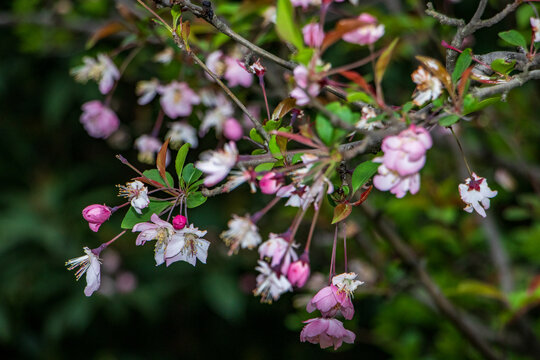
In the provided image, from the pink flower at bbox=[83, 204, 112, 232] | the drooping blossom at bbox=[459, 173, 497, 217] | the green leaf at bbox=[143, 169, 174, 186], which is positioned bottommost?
the pink flower at bbox=[83, 204, 112, 232]

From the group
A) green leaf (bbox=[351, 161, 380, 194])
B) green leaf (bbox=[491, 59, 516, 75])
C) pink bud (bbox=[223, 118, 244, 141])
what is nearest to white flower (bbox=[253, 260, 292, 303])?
green leaf (bbox=[351, 161, 380, 194])

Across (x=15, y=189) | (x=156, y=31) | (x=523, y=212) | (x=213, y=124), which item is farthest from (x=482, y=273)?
(x=15, y=189)

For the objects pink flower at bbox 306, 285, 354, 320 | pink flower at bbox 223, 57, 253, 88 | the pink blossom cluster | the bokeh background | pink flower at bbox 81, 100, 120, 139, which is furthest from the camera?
the bokeh background

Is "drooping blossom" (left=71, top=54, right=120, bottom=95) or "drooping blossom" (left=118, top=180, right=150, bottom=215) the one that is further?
"drooping blossom" (left=71, top=54, right=120, bottom=95)

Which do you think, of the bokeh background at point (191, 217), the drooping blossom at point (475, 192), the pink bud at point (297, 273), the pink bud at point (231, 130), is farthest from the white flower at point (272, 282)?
the bokeh background at point (191, 217)

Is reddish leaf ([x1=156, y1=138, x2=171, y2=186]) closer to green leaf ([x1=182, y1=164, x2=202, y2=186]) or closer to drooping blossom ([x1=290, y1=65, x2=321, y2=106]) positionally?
green leaf ([x1=182, y1=164, x2=202, y2=186])

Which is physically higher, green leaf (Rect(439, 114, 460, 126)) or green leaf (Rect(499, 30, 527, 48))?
green leaf (Rect(499, 30, 527, 48))

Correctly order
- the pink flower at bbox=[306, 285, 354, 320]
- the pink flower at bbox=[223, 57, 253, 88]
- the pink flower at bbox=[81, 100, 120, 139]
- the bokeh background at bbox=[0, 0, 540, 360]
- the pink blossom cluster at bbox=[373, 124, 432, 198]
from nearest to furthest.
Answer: the pink blossom cluster at bbox=[373, 124, 432, 198], the pink flower at bbox=[306, 285, 354, 320], the pink flower at bbox=[223, 57, 253, 88], the pink flower at bbox=[81, 100, 120, 139], the bokeh background at bbox=[0, 0, 540, 360]
